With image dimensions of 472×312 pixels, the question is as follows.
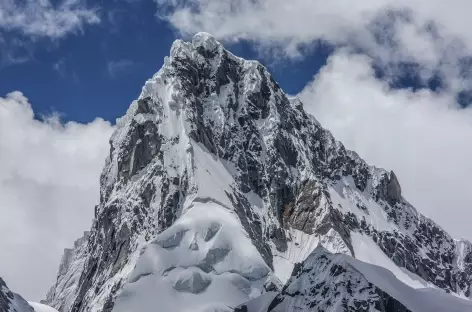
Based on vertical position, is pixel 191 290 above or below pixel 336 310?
above

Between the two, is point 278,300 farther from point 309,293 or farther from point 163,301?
point 163,301

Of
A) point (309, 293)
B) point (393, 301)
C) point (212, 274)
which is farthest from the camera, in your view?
point (212, 274)

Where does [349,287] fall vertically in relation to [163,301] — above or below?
below

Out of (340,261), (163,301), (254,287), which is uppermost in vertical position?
(254,287)

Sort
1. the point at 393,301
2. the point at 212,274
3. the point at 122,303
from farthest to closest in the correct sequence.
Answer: the point at 212,274, the point at 122,303, the point at 393,301

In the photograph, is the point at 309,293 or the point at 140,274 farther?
the point at 140,274

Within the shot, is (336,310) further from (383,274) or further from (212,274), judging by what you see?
(212,274)

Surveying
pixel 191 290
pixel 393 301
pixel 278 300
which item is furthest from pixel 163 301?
pixel 393 301

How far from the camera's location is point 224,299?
625 feet

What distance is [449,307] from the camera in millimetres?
95188

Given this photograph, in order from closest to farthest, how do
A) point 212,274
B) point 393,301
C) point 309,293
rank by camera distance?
point 393,301
point 309,293
point 212,274

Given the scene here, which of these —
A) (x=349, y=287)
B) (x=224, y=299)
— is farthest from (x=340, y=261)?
(x=224, y=299)

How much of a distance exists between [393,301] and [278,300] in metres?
15.7

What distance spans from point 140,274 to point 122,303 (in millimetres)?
10901
